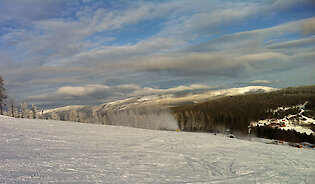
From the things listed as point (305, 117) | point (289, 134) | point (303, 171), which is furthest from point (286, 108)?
point (303, 171)

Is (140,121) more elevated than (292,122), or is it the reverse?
(140,121)

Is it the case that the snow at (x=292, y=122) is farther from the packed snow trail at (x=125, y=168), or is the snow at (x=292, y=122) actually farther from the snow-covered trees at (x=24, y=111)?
the packed snow trail at (x=125, y=168)

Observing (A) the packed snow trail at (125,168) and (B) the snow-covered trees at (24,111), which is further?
(B) the snow-covered trees at (24,111)

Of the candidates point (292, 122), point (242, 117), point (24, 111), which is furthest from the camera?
point (292, 122)

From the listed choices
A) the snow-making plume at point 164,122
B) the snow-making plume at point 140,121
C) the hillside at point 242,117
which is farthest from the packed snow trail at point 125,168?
the snow-making plume at point 164,122

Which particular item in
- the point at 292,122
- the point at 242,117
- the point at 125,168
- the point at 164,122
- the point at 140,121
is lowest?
the point at 292,122

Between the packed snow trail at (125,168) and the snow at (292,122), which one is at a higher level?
the packed snow trail at (125,168)

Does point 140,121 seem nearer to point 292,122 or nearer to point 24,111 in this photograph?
point 24,111

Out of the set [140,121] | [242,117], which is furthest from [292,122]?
[140,121]

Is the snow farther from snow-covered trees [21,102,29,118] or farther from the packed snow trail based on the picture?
the packed snow trail

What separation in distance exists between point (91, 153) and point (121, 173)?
4.99 meters

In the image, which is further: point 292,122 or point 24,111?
point 292,122

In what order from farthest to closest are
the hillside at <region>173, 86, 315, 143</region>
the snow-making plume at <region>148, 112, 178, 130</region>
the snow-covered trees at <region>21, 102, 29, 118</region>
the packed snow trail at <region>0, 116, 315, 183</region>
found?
the snow-making plume at <region>148, 112, 178, 130</region>, the hillside at <region>173, 86, 315, 143</region>, the snow-covered trees at <region>21, 102, 29, 118</region>, the packed snow trail at <region>0, 116, 315, 183</region>

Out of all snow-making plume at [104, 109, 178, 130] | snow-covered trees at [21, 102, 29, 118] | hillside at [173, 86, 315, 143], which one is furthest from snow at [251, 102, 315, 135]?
snow-covered trees at [21, 102, 29, 118]
